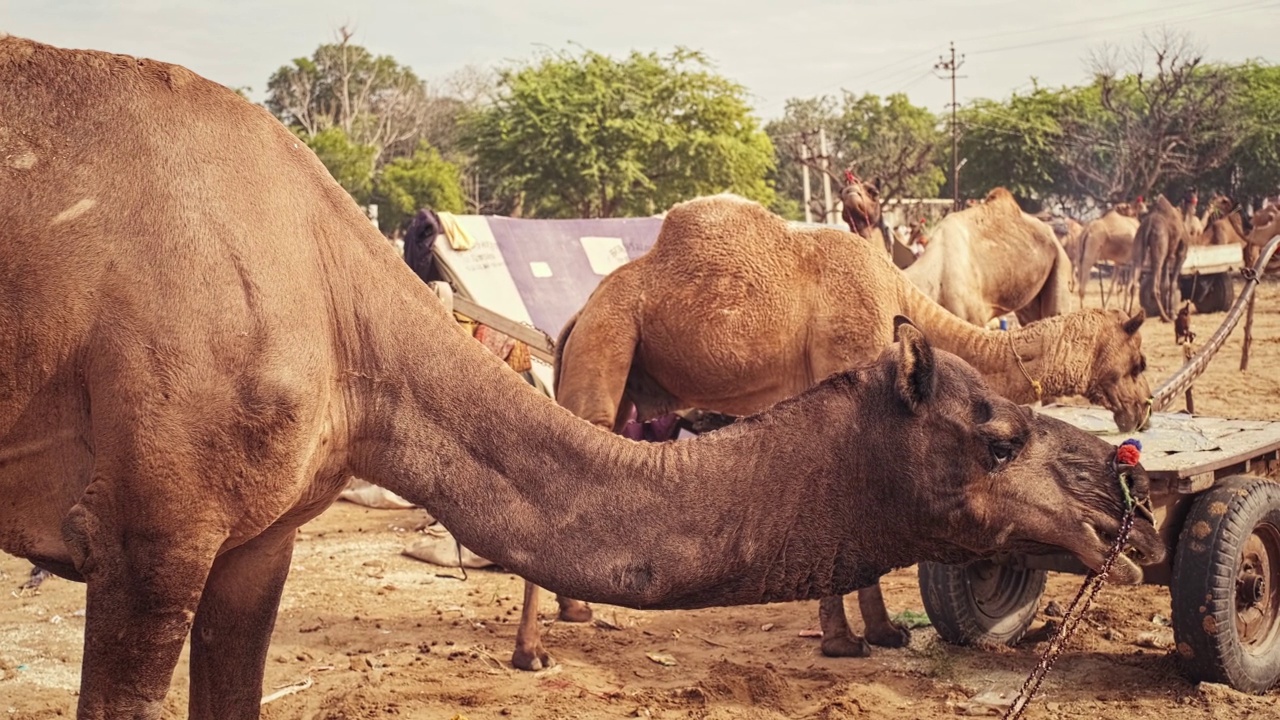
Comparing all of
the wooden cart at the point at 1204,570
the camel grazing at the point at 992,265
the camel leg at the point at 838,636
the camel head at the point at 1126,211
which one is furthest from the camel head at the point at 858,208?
the camel head at the point at 1126,211

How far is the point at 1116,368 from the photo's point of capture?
6.70 m

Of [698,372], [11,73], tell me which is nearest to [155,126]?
[11,73]

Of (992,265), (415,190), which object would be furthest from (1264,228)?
(415,190)

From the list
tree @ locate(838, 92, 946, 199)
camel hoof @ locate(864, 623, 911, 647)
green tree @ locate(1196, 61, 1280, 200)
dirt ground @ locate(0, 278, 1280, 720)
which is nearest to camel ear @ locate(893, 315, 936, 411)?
dirt ground @ locate(0, 278, 1280, 720)

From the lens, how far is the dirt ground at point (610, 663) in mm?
5898

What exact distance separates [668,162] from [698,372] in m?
29.3

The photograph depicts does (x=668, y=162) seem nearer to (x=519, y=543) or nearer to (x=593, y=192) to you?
(x=593, y=192)

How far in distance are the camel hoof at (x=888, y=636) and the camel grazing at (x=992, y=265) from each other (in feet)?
22.1

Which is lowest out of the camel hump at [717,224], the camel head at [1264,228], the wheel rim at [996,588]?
the wheel rim at [996,588]

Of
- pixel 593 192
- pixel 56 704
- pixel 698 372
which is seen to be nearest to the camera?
pixel 56 704

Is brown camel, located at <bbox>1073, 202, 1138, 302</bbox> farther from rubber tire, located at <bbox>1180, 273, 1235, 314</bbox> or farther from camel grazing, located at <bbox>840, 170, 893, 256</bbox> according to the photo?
camel grazing, located at <bbox>840, 170, 893, 256</bbox>

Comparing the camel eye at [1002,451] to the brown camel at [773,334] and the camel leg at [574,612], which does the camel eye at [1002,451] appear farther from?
the camel leg at [574,612]

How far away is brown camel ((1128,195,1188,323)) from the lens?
25359 millimetres

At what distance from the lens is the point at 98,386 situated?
11.2 ft
